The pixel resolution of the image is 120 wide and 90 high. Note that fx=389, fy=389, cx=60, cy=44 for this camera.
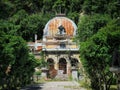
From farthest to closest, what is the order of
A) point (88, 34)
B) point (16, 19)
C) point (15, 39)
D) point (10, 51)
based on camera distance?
point (16, 19) → point (88, 34) → point (15, 39) → point (10, 51)

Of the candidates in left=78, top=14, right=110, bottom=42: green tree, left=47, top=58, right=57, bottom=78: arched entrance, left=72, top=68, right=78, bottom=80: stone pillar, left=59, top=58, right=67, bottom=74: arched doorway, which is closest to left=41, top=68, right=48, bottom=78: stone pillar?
left=47, top=58, right=57, bottom=78: arched entrance

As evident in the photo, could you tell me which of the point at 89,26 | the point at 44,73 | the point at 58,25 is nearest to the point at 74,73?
the point at 44,73

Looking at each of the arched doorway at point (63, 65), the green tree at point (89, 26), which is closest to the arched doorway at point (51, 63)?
the arched doorway at point (63, 65)

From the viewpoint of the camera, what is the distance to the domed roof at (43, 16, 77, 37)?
85.6 metres

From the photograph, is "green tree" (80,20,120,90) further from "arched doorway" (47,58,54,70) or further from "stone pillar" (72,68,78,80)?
"arched doorway" (47,58,54,70)

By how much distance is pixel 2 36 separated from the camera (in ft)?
108

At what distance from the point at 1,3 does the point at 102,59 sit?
69464 millimetres

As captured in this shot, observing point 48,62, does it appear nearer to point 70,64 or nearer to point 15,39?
point 70,64

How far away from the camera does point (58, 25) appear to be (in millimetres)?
86062

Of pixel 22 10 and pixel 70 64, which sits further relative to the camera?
pixel 22 10

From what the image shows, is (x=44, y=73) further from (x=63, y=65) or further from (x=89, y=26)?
(x=89, y=26)

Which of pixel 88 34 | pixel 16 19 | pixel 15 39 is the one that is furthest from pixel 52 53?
pixel 15 39

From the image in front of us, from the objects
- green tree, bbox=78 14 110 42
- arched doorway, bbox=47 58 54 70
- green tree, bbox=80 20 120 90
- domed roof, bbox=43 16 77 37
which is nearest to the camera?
green tree, bbox=80 20 120 90

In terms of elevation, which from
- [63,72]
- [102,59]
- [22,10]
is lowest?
[63,72]
